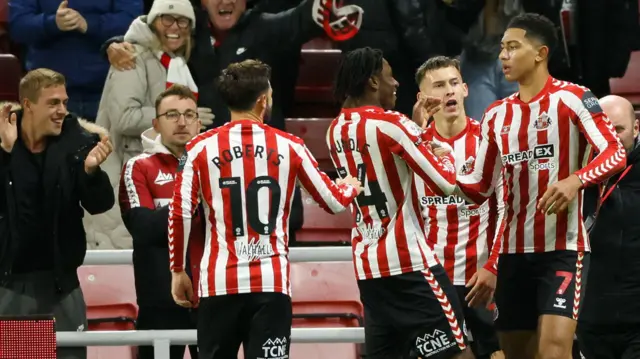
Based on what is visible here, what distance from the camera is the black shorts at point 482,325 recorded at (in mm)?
7012

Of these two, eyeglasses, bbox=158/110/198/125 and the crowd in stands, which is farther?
the crowd in stands

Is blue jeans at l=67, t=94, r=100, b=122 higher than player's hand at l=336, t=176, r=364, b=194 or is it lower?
higher

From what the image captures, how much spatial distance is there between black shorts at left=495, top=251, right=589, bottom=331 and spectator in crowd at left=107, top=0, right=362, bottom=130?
2719 mm

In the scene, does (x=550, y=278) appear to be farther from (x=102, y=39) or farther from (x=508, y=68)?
(x=102, y=39)

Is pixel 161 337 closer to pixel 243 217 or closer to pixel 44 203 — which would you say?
pixel 243 217

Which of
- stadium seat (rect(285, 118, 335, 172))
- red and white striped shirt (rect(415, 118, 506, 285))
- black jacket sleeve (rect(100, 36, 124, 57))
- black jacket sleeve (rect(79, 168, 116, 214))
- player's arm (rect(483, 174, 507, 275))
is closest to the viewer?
player's arm (rect(483, 174, 507, 275))

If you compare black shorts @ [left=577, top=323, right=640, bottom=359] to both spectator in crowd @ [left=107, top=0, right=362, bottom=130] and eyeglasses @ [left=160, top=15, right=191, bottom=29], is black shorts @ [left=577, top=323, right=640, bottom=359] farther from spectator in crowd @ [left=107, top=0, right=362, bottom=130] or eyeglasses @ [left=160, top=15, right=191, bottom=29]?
eyeglasses @ [left=160, top=15, right=191, bottom=29]

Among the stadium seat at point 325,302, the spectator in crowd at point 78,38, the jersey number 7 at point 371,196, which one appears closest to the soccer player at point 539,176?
the jersey number 7 at point 371,196

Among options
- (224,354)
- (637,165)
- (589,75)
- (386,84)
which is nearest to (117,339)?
(224,354)

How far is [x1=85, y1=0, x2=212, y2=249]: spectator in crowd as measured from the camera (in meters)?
8.06

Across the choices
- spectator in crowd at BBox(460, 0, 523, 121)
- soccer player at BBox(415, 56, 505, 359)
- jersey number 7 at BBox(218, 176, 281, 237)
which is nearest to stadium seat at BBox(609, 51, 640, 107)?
spectator in crowd at BBox(460, 0, 523, 121)

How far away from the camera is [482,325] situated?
702 centimetres

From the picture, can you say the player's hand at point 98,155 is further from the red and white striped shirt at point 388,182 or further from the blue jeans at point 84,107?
the blue jeans at point 84,107

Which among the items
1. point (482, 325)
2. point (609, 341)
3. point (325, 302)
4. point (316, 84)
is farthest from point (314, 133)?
point (609, 341)
